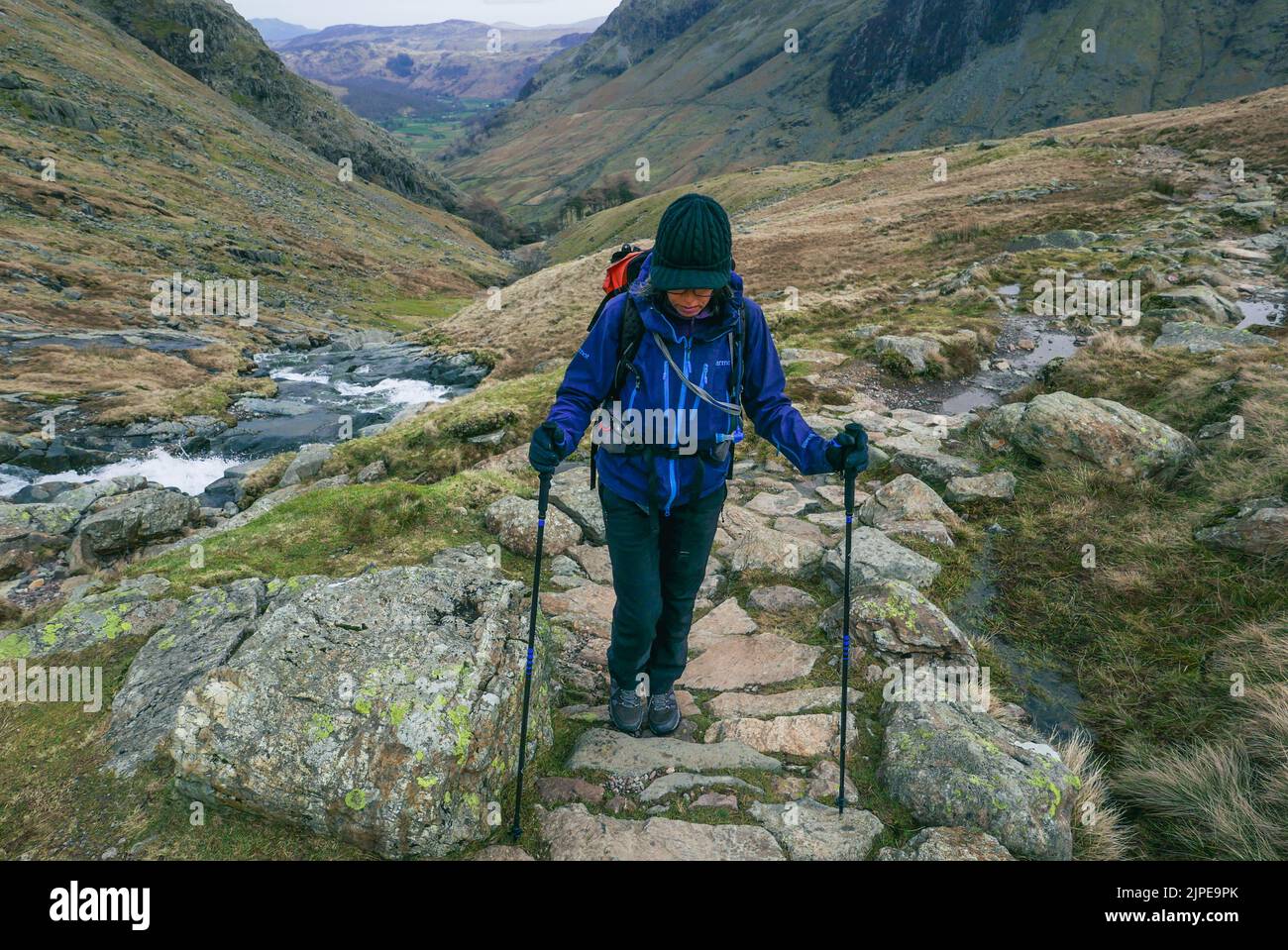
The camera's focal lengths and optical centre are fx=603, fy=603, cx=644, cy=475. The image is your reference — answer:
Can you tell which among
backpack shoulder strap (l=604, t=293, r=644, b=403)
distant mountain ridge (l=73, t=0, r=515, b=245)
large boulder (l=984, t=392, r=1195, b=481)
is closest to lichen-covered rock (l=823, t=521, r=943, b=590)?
large boulder (l=984, t=392, r=1195, b=481)

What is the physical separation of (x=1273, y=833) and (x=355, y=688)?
5.88 metres

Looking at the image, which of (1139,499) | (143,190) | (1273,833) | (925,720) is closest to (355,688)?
(925,720)

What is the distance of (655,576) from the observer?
4.73 m

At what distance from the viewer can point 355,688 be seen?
4191 millimetres

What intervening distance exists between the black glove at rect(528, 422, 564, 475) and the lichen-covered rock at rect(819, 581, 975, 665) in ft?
11.0

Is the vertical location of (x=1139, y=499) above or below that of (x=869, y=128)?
below

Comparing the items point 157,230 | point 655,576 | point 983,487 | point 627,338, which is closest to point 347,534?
point 655,576

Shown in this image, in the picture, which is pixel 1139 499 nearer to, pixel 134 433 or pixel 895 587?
pixel 895 587

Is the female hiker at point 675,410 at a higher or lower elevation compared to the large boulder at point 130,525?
higher

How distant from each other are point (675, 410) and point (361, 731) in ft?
10.0

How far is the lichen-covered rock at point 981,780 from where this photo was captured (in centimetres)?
397

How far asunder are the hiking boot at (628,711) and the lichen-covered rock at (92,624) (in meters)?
4.78

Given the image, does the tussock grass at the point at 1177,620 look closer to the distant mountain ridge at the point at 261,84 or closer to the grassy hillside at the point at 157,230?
the grassy hillside at the point at 157,230

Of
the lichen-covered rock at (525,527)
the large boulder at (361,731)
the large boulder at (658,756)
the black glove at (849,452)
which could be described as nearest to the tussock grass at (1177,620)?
the large boulder at (658,756)
